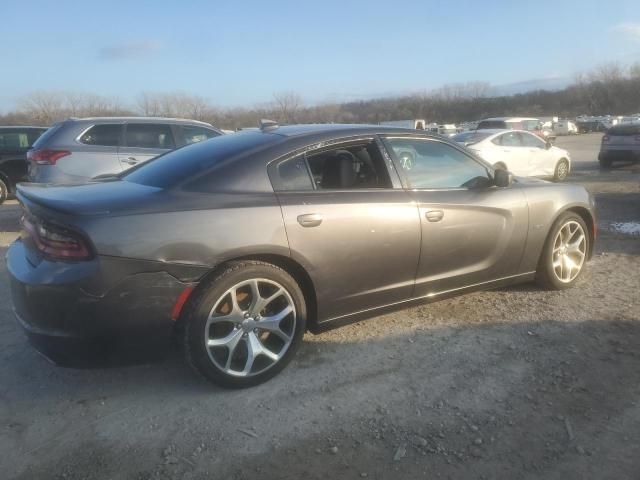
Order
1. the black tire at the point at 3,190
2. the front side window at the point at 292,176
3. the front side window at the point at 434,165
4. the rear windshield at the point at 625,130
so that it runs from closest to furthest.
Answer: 1. the front side window at the point at 292,176
2. the front side window at the point at 434,165
3. the black tire at the point at 3,190
4. the rear windshield at the point at 625,130

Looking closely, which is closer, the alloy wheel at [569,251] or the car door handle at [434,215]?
the car door handle at [434,215]

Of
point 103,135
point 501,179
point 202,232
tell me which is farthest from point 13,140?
point 501,179

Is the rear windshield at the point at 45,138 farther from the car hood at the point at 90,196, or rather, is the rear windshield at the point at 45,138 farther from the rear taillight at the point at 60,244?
the rear taillight at the point at 60,244

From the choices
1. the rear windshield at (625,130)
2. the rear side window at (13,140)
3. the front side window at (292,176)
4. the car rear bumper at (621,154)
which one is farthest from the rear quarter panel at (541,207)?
the rear windshield at (625,130)

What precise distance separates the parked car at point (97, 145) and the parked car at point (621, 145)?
40.3 feet

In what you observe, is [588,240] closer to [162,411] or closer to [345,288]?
[345,288]

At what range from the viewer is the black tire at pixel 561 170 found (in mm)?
12508

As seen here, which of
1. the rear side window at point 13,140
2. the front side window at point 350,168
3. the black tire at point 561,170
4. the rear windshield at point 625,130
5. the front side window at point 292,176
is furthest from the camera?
the rear windshield at point 625,130

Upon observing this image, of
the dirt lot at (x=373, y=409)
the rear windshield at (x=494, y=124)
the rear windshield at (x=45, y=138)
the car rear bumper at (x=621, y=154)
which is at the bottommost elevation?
the dirt lot at (x=373, y=409)

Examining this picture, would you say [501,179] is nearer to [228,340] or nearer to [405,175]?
[405,175]

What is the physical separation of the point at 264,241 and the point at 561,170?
38.8 ft

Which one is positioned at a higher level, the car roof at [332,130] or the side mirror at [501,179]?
the car roof at [332,130]

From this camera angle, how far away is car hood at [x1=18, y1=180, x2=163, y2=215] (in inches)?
102

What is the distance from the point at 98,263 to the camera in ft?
8.14
